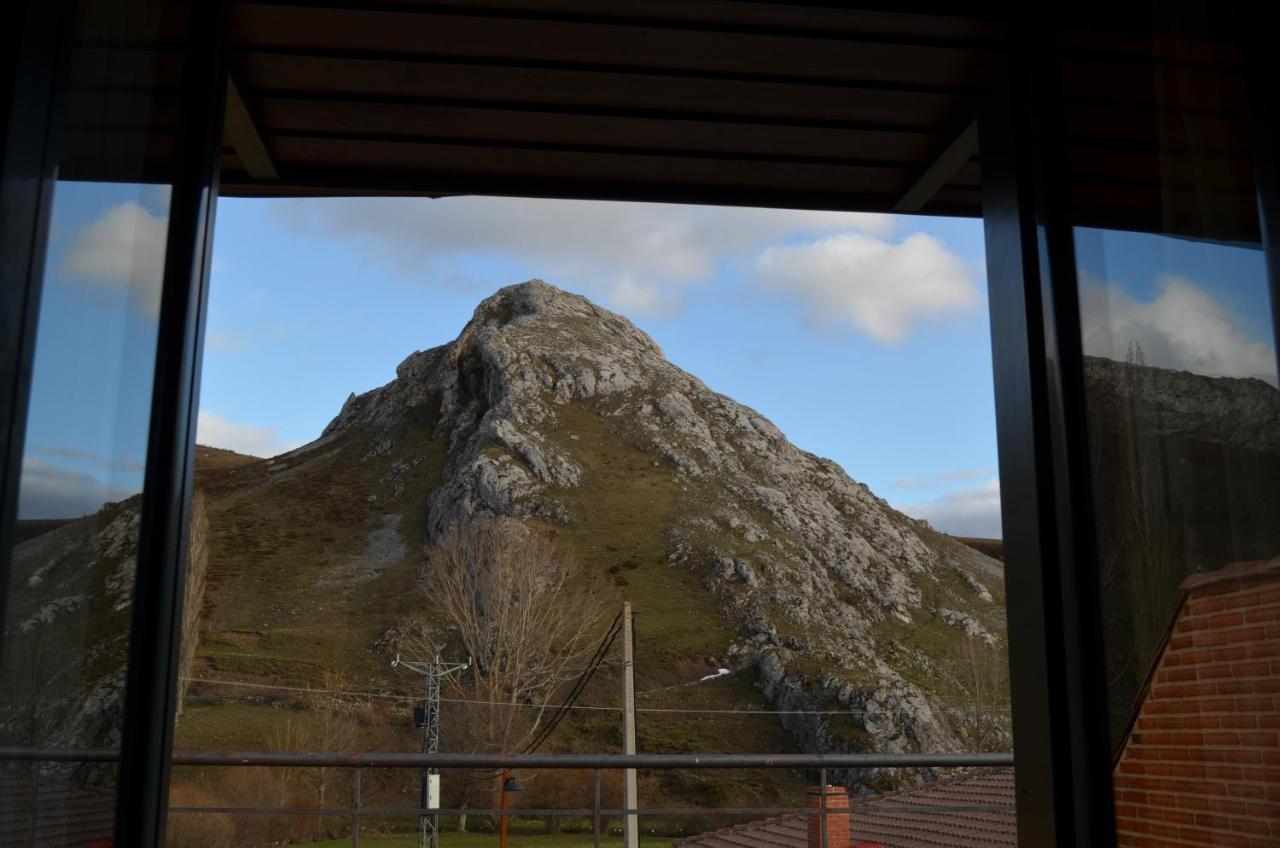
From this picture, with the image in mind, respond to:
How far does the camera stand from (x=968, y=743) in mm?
29375

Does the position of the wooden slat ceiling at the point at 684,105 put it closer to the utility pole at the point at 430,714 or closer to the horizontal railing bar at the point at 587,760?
the horizontal railing bar at the point at 587,760

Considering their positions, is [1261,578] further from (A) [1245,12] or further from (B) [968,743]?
(B) [968,743]

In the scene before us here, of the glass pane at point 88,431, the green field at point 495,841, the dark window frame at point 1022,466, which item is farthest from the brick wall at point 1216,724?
the green field at point 495,841

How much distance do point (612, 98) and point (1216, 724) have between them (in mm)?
1126

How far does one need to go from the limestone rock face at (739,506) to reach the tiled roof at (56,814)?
3017cm

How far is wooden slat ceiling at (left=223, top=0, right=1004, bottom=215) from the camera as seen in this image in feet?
4.23

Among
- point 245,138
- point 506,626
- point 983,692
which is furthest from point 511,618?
point 245,138

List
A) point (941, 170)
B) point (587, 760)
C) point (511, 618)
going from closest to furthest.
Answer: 1. point (941, 170)
2. point (587, 760)
3. point (511, 618)

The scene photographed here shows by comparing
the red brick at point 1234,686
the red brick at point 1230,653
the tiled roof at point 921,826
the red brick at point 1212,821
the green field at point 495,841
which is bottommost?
the green field at point 495,841

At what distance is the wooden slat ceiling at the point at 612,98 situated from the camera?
129 cm

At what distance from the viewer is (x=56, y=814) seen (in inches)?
27.1

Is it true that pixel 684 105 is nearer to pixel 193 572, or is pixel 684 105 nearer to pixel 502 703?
pixel 193 572

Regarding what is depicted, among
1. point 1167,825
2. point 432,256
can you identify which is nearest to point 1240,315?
point 1167,825

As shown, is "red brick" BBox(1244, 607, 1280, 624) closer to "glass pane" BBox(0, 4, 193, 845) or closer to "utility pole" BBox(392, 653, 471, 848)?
"glass pane" BBox(0, 4, 193, 845)
